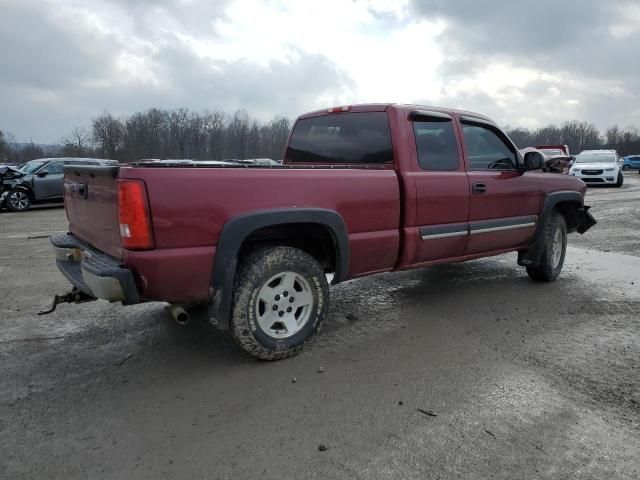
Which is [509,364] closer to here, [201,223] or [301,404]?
[301,404]

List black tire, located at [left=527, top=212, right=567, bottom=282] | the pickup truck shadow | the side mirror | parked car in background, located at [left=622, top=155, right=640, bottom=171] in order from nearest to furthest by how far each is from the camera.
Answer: the pickup truck shadow
the side mirror
black tire, located at [left=527, top=212, right=567, bottom=282]
parked car in background, located at [left=622, top=155, right=640, bottom=171]

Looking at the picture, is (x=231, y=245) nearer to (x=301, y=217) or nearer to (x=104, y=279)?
(x=301, y=217)

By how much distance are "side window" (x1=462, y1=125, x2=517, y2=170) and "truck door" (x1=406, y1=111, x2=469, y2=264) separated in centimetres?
23

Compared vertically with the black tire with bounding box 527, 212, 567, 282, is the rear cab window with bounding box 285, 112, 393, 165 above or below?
above

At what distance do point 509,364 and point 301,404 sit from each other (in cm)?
158

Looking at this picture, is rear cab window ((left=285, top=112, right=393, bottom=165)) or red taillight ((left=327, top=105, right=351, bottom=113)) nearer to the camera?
rear cab window ((left=285, top=112, right=393, bottom=165))

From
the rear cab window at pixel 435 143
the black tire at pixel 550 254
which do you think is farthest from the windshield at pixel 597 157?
the rear cab window at pixel 435 143

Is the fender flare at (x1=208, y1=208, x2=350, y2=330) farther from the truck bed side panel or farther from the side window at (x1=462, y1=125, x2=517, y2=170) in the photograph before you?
the side window at (x1=462, y1=125, x2=517, y2=170)

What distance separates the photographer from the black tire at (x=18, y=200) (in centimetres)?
1409

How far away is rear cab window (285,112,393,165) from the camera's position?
13.6ft

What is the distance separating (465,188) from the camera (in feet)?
14.6

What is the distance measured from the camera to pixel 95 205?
3.34 metres

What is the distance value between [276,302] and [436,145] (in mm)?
2134

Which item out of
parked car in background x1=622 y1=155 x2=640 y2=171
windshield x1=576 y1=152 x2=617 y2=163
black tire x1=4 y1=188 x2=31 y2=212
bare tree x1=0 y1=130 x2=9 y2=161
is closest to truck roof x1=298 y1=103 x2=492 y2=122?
black tire x1=4 y1=188 x2=31 y2=212
